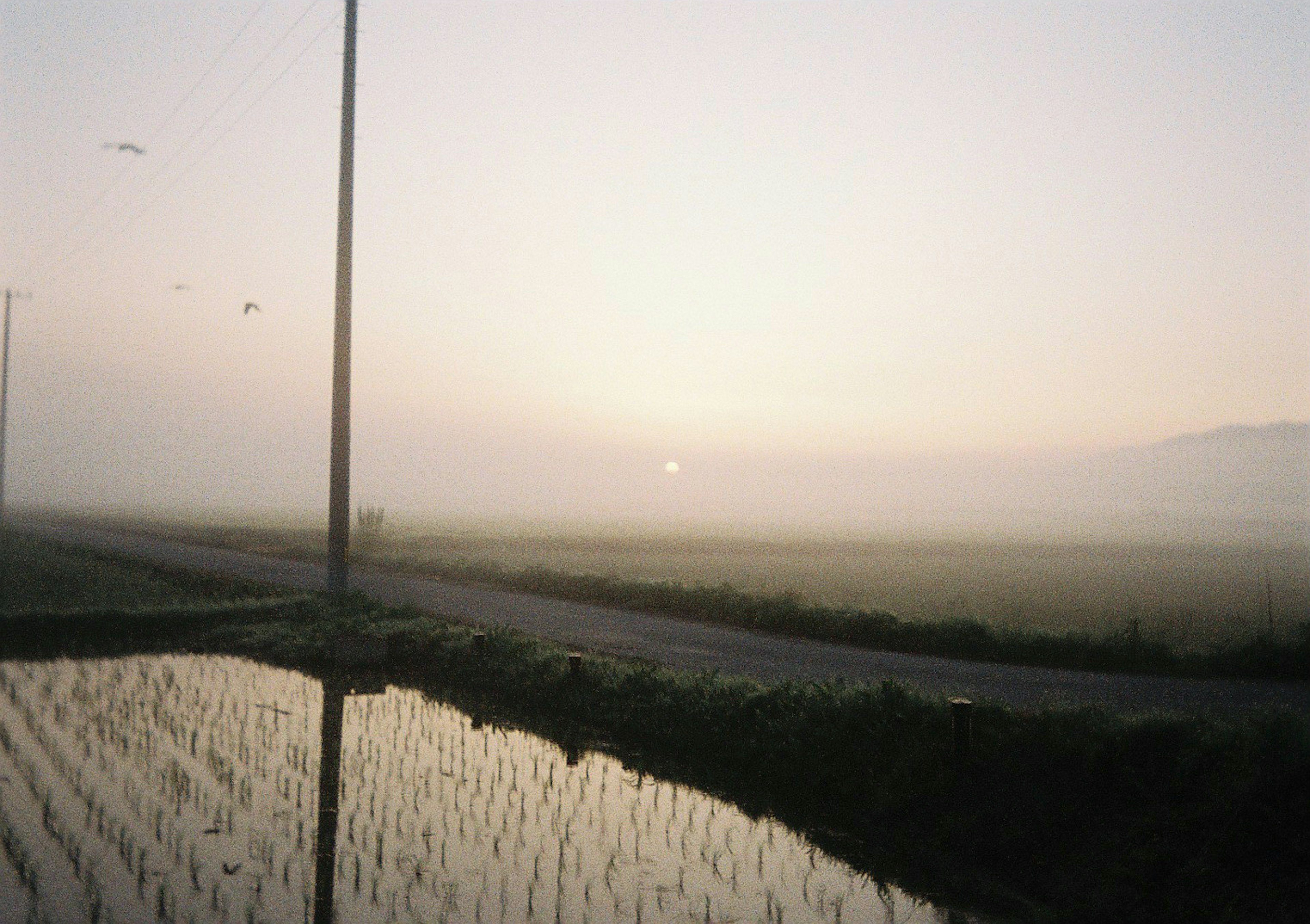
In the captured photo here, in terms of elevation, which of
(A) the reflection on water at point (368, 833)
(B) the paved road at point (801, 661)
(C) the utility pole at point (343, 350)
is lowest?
(A) the reflection on water at point (368, 833)

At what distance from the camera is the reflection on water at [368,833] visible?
666cm

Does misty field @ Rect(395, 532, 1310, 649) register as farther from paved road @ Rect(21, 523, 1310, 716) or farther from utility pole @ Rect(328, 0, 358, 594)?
utility pole @ Rect(328, 0, 358, 594)

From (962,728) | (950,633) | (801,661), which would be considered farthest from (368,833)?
(950,633)

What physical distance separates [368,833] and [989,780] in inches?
205

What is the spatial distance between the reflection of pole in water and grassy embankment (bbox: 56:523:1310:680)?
868 cm

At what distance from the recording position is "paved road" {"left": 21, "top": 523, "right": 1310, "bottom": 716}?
40.1 ft

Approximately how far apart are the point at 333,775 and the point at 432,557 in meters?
34.8

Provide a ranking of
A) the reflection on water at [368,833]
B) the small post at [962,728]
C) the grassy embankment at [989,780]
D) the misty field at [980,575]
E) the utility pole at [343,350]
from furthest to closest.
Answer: the misty field at [980,575], the utility pole at [343,350], the small post at [962,728], the grassy embankment at [989,780], the reflection on water at [368,833]

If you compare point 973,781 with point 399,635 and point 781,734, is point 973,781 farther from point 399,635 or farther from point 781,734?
point 399,635

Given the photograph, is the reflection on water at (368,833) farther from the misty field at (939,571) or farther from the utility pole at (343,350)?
the misty field at (939,571)

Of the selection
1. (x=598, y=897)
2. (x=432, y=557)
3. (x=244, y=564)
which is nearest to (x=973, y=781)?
(x=598, y=897)

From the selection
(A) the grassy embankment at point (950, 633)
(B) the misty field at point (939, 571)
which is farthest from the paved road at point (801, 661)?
(B) the misty field at point (939, 571)

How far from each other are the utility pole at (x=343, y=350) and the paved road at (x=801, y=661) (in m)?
2.74

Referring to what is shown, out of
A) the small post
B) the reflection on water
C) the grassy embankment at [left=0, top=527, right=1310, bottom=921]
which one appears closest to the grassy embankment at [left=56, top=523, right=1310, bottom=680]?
the grassy embankment at [left=0, top=527, right=1310, bottom=921]
